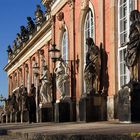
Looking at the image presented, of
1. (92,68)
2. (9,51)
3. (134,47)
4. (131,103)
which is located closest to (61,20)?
(92,68)

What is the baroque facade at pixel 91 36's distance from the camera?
59.5 feet

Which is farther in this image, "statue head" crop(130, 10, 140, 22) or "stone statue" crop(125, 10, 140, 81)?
"statue head" crop(130, 10, 140, 22)

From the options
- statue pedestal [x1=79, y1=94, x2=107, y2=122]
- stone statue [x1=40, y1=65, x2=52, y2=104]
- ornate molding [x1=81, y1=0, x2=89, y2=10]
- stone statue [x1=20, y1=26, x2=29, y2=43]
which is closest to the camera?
statue pedestal [x1=79, y1=94, x2=107, y2=122]

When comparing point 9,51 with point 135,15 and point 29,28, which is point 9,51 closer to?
point 29,28

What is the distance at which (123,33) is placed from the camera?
59.2 feet

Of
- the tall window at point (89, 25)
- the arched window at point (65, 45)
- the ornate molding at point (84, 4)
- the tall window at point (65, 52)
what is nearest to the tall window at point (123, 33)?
the tall window at point (89, 25)

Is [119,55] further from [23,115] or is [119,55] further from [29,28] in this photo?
[29,28]

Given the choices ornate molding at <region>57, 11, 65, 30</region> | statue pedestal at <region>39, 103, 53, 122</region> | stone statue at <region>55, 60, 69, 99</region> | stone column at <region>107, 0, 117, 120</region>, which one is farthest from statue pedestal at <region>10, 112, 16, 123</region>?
stone column at <region>107, 0, 117, 120</region>

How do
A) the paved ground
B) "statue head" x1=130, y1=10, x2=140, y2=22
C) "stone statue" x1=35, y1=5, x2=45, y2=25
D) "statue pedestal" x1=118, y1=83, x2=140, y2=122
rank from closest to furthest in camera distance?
the paved ground → "statue pedestal" x1=118, y1=83, x2=140, y2=122 → "statue head" x1=130, y1=10, x2=140, y2=22 → "stone statue" x1=35, y1=5, x2=45, y2=25

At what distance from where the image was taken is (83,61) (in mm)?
22984

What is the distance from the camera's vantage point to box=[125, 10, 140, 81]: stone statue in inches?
587

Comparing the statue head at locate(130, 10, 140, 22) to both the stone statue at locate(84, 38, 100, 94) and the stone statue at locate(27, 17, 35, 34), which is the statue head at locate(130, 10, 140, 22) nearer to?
the stone statue at locate(84, 38, 100, 94)

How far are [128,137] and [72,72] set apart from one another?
17.1 metres

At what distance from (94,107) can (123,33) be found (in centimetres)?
300
